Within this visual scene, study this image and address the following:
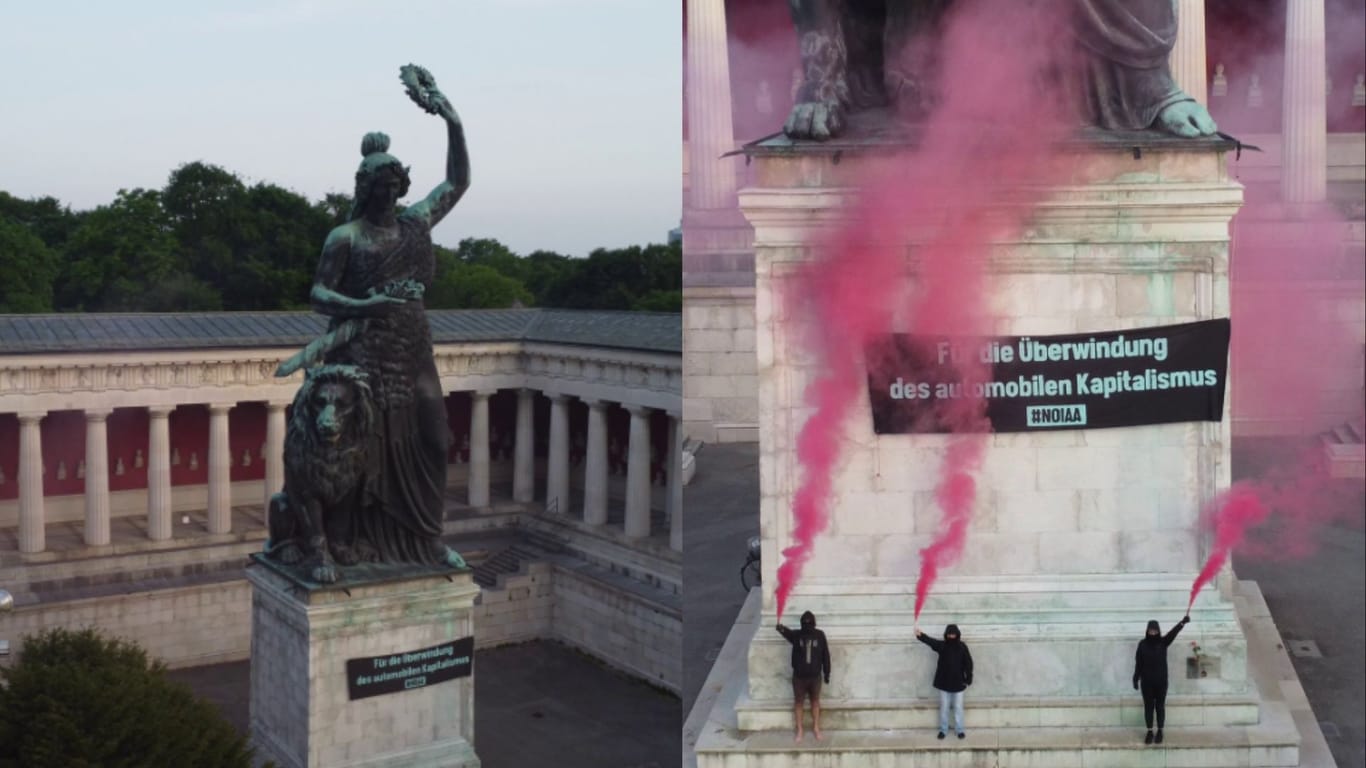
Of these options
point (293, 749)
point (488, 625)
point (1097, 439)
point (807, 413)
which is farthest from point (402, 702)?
point (488, 625)

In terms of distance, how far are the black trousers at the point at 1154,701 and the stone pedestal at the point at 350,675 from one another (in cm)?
664

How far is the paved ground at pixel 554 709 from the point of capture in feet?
59.5

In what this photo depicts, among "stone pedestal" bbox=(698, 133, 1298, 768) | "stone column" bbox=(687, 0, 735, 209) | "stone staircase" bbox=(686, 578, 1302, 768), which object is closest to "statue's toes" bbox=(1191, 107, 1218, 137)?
"stone pedestal" bbox=(698, 133, 1298, 768)

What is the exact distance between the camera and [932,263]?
10555mm

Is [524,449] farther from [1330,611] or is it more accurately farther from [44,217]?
[1330,611]

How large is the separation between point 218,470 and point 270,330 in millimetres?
2965

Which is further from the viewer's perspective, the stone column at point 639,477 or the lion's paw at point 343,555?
the stone column at point 639,477

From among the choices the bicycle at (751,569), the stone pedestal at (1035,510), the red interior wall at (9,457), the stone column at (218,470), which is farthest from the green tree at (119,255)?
the stone pedestal at (1035,510)

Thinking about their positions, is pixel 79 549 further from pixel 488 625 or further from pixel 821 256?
pixel 821 256

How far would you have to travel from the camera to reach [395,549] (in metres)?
14.8

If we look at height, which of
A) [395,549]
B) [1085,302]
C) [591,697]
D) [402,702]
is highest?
[1085,302]

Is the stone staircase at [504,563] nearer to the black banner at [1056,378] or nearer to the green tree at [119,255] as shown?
the green tree at [119,255]

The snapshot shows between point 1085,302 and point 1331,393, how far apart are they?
750 inches

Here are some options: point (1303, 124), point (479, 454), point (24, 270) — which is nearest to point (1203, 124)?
point (24, 270)
